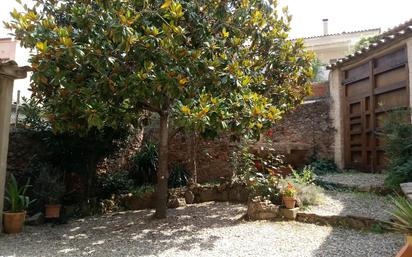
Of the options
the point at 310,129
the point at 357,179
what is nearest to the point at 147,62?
the point at 357,179

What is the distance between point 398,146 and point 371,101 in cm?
241

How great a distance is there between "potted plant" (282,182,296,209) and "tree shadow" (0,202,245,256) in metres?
0.88

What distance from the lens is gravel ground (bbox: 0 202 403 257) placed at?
464 centimetres

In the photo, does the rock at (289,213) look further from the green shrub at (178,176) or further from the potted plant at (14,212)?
the potted plant at (14,212)

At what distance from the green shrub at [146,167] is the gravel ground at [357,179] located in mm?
4171

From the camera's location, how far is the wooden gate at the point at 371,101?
8.30 m

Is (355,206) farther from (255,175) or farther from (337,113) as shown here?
(337,113)

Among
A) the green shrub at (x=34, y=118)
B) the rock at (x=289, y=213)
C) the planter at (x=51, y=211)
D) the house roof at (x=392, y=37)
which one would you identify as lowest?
the planter at (x=51, y=211)

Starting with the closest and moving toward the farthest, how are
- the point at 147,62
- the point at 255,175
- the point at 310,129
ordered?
1. the point at 147,62
2. the point at 255,175
3. the point at 310,129

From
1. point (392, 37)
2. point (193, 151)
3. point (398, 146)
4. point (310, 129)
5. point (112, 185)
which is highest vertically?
point (392, 37)

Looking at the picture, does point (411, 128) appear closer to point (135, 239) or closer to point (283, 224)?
point (283, 224)

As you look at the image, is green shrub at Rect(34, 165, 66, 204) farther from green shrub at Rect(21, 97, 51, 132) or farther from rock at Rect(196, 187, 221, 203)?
rock at Rect(196, 187, 221, 203)

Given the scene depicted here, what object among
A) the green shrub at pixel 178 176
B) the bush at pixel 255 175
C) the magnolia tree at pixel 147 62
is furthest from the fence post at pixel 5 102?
the bush at pixel 255 175

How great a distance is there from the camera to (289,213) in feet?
19.9
